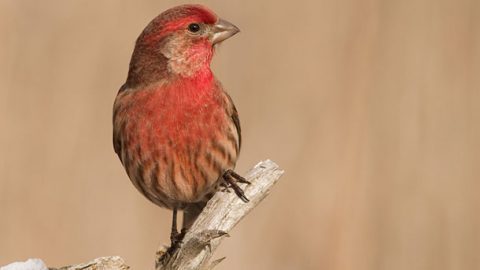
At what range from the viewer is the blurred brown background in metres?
5.70

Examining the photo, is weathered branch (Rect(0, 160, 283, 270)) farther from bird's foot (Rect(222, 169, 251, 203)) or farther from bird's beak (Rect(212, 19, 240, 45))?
bird's beak (Rect(212, 19, 240, 45))

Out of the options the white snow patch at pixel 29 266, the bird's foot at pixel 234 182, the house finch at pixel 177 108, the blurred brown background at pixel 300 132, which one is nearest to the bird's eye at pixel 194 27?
the house finch at pixel 177 108

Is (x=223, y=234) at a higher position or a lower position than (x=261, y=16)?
lower

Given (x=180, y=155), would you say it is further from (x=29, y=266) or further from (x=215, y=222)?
(x=29, y=266)

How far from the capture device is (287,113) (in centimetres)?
586

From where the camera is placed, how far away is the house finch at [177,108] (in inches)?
180

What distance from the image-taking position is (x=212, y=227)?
147 inches

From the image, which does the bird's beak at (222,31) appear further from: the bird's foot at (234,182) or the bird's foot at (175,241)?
the bird's foot at (175,241)

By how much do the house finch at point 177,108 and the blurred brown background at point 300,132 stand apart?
1.07 metres

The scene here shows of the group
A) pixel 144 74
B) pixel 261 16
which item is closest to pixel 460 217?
pixel 261 16

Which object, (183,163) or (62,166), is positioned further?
(62,166)

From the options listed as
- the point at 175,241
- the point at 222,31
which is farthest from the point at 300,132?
the point at 175,241

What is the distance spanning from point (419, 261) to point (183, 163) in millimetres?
1829

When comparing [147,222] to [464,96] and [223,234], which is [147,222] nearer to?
[464,96]
